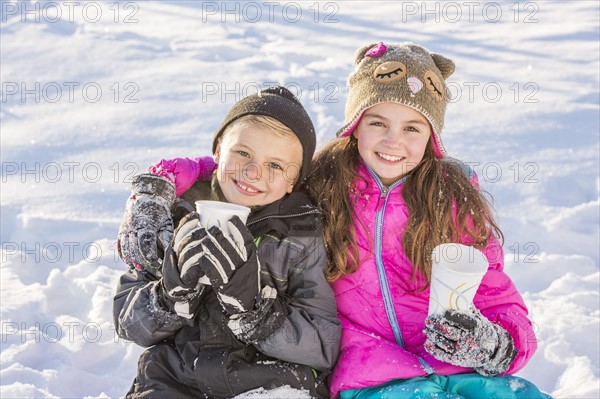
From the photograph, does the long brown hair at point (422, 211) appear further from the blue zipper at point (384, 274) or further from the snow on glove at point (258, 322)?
the snow on glove at point (258, 322)

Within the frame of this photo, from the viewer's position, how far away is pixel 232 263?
6.57 ft

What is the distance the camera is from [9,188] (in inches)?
189

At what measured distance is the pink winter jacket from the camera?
Answer: 7.85ft

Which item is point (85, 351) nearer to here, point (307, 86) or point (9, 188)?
point (9, 188)

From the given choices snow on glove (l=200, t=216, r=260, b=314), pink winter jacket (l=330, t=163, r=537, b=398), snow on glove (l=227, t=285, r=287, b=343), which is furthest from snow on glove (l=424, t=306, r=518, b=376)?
snow on glove (l=200, t=216, r=260, b=314)

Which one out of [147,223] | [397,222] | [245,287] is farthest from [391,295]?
[147,223]

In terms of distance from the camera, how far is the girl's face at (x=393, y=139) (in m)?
2.54

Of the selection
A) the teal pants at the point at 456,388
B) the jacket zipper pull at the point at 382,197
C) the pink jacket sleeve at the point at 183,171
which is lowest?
the teal pants at the point at 456,388

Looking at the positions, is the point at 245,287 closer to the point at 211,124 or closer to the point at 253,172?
the point at 253,172

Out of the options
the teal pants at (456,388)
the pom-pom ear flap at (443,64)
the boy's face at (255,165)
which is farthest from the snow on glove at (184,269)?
the pom-pom ear flap at (443,64)

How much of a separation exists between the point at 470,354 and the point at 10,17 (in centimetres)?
837

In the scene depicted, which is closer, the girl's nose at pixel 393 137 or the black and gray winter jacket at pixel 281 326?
the black and gray winter jacket at pixel 281 326

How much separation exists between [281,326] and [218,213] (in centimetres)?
51

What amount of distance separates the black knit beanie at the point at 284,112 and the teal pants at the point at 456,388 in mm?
858
